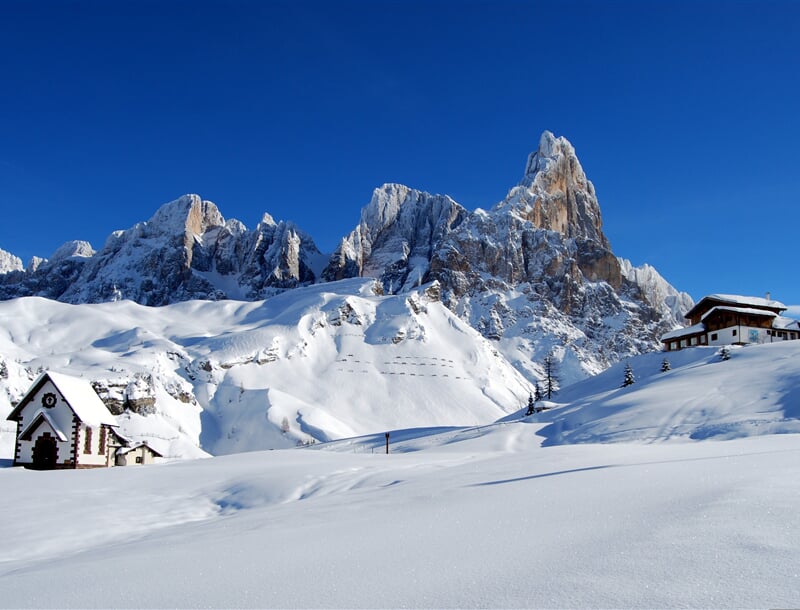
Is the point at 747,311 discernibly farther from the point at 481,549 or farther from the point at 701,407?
the point at 481,549

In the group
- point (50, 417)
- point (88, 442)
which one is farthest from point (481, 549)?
point (50, 417)

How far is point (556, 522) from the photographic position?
Result: 7.44 meters

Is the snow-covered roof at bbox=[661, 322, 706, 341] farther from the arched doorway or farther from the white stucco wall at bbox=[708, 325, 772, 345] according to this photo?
the arched doorway

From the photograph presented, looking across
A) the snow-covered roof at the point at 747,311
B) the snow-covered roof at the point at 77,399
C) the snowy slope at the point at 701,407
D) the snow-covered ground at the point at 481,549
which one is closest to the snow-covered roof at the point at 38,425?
the snow-covered roof at the point at 77,399

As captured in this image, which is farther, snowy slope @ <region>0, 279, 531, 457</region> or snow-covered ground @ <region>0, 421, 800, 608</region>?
snowy slope @ <region>0, 279, 531, 457</region>

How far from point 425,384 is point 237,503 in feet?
286

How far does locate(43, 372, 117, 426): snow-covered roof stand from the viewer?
3559 centimetres

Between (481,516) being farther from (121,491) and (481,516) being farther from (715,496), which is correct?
Result: (121,491)

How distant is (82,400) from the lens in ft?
122

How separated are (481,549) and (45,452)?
3500 centimetres

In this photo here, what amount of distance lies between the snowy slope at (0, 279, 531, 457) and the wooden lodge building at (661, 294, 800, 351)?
3652 cm

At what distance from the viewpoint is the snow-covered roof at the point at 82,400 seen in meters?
35.6

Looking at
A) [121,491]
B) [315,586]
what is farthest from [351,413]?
[315,586]

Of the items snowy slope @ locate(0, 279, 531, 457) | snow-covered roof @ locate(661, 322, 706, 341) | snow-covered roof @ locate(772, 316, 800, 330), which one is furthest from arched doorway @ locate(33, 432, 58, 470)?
snow-covered roof @ locate(772, 316, 800, 330)
